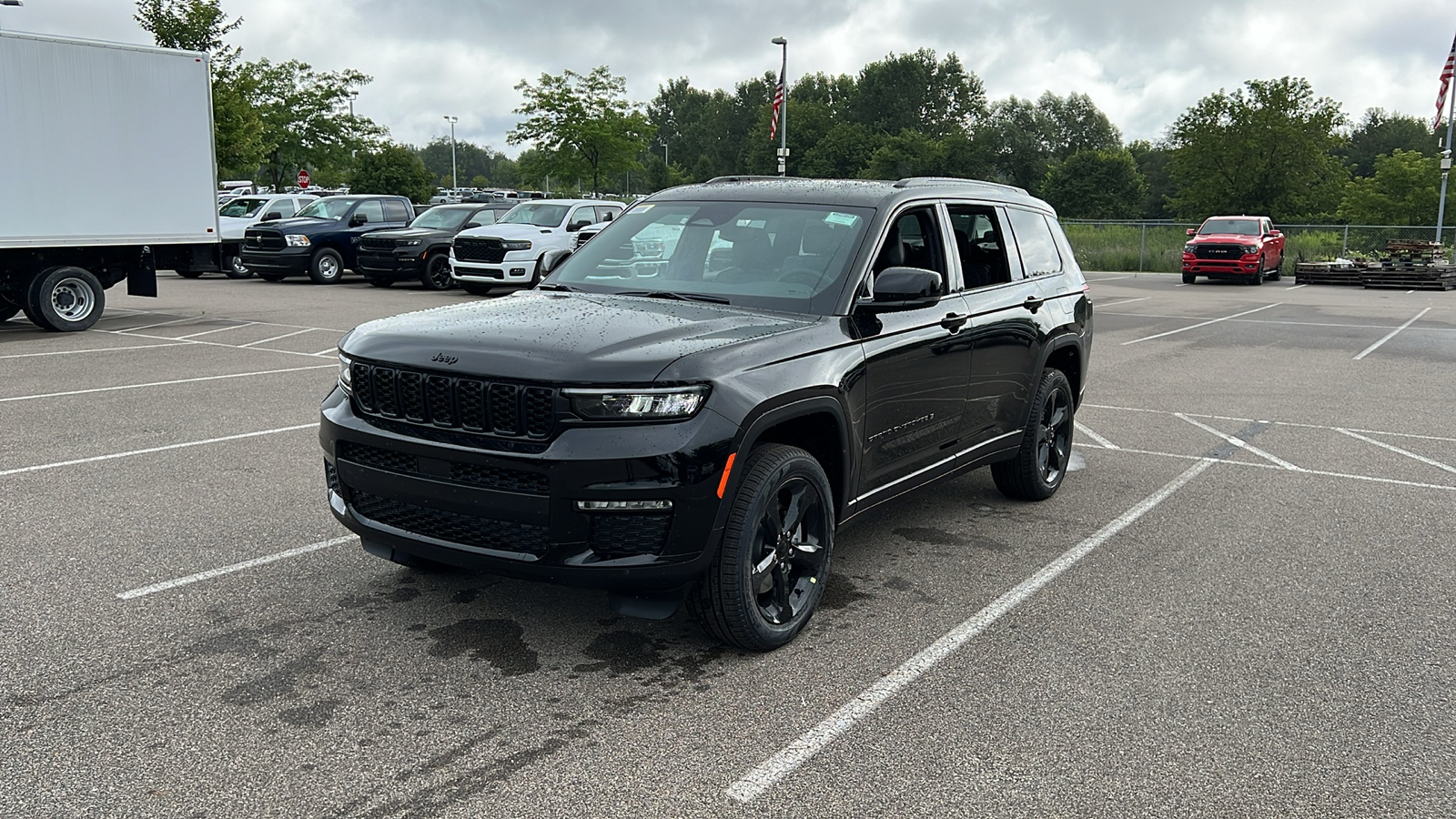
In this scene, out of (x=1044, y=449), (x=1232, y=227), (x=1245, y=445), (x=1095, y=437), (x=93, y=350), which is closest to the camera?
(x=1044, y=449)

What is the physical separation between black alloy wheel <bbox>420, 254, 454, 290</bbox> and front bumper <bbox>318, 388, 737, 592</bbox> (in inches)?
784

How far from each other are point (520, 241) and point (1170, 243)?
88.9ft

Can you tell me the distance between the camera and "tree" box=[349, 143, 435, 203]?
5464 centimetres

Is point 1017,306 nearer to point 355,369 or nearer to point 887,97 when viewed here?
point 355,369

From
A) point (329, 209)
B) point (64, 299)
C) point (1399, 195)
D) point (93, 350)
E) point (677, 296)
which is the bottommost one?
point (93, 350)

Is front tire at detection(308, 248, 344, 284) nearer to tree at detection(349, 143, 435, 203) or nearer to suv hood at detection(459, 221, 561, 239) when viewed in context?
suv hood at detection(459, 221, 561, 239)

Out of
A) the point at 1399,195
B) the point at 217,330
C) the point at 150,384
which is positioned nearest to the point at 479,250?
the point at 217,330

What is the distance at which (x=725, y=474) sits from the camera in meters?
4.00

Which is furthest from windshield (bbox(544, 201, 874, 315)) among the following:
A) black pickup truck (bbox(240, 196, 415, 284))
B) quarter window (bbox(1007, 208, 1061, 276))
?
black pickup truck (bbox(240, 196, 415, 284))

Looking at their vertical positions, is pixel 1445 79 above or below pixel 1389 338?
above

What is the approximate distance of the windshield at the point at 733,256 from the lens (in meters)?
4.96

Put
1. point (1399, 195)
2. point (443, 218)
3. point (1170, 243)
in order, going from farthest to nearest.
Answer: point (1399, 195), point (1170, 243), point (443, 218)

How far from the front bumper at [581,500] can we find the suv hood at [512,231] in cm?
1785

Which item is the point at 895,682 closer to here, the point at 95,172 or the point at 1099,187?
the point at 95,172
